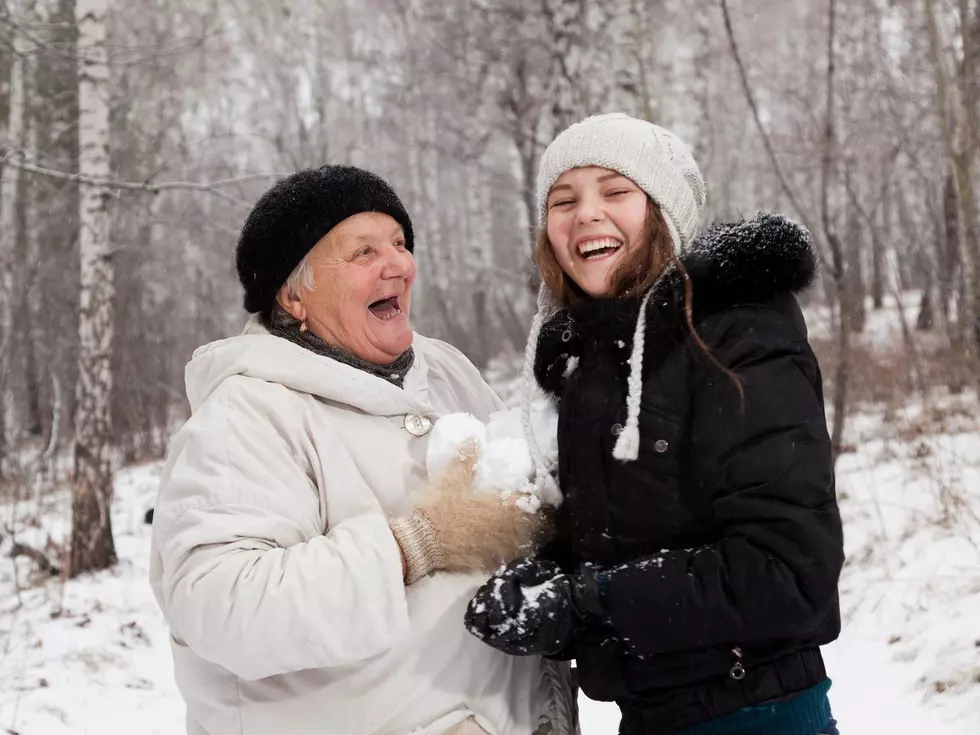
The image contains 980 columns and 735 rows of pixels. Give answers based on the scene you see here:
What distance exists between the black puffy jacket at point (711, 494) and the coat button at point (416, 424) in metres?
0.42

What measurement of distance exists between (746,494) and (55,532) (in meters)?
6.57

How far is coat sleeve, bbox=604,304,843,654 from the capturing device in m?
1.35

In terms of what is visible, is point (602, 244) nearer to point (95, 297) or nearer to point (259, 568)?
point (259, 568)

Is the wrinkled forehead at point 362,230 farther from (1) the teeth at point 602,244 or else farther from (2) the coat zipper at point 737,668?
(2) the coat zipper at point 737,668

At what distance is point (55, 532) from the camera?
640 cm

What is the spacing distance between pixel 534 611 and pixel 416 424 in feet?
2.00

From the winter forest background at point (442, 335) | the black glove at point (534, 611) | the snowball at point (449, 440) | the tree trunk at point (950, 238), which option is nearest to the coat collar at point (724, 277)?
the winter forest background at point (442, 335)

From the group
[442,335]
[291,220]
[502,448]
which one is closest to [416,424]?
[502,448]

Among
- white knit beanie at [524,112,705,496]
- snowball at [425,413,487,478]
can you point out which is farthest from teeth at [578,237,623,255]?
snowball at [425,413,487,478]

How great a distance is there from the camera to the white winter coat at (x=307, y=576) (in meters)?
1.45

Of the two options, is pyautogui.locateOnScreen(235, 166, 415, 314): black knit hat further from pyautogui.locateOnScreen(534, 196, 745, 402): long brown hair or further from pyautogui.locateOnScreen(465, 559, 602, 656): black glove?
pyautogui.locateOnScreen(465, 559, 602, 656): black glove

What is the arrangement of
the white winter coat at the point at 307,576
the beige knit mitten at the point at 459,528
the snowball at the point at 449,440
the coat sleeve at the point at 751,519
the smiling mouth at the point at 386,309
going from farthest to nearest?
1. the smiling mouth at the point at 386,309
2. the snowball at the point at 449,440
3. the beige knit mitten at the point at 459,528
4. the white winter coat at the point at 307,576
5. the coat sleeve at the point at 751,519

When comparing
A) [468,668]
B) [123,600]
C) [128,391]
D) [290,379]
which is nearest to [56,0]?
[128,391]

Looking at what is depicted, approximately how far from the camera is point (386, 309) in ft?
6.76
